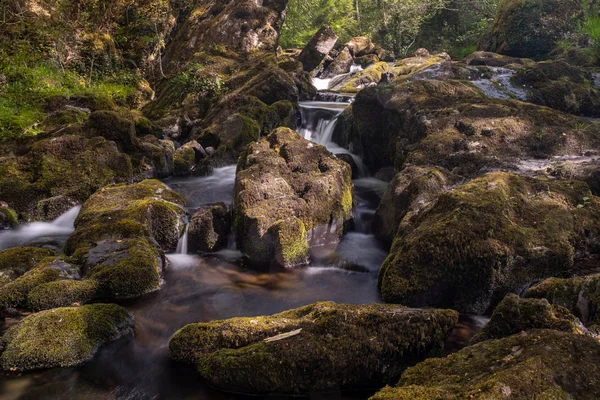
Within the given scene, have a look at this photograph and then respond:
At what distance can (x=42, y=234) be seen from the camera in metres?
8.42

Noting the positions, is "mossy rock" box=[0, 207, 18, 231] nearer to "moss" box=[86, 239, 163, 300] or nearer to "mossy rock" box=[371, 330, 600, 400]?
"moss" box=[86, 239, 163, 300]

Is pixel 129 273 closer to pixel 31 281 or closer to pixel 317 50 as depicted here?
pixel 31 281

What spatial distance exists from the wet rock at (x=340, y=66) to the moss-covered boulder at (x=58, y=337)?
24573 millimetres

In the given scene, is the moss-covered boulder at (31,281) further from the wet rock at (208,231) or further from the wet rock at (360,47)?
the wet rock at (360,47)

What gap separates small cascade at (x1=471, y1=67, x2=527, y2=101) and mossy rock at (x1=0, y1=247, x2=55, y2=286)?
12330 mm

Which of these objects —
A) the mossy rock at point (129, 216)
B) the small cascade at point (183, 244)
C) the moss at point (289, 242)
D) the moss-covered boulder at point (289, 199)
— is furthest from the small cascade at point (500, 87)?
the mossy rock at point (129, 216)

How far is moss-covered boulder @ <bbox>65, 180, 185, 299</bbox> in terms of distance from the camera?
5.98 meters

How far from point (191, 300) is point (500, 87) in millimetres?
11885

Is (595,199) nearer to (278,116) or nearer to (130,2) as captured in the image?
(278,116)

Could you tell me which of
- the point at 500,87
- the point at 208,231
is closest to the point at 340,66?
the point at 500,87

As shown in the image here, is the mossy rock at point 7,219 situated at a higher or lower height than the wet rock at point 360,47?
lower

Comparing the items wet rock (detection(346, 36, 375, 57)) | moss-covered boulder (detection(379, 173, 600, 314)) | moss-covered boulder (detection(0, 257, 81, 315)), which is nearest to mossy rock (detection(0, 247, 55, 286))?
moss-covered boulder (detection(0, 257, 81, 315))

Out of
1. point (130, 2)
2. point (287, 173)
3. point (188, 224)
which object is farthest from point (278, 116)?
point (130, 2)

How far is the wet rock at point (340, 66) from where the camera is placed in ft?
89.4
